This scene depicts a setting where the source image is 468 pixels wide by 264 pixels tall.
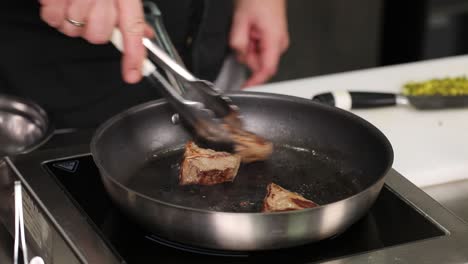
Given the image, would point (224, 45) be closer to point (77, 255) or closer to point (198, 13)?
point (198, 13)

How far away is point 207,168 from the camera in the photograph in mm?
942

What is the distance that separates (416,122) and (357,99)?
10 cm

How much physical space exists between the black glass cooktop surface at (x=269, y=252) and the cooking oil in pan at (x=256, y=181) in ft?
0.15

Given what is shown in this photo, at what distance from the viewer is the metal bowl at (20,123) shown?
1260mm

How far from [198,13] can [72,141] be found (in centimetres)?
45

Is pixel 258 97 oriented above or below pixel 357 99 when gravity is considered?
above

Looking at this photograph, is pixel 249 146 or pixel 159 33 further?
pixel 159 33

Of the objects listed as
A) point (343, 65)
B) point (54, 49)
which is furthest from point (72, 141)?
point (343, 65)

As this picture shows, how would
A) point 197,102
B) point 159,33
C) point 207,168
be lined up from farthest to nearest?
1. point 159,33
2. point 197,102
3. point 207,168

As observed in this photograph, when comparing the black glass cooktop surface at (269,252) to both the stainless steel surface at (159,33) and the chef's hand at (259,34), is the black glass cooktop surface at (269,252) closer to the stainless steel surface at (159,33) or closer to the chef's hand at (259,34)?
the stainless steel surface at (159,33)

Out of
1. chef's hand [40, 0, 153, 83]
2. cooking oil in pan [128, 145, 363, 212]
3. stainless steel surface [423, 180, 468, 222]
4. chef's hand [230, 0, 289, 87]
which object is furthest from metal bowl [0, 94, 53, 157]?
stainless steel surface [423, 180, 468, 222]

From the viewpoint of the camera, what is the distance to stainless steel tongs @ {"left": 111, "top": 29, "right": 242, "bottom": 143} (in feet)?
3.30

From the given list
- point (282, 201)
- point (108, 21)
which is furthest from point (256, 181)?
point (108, 21)

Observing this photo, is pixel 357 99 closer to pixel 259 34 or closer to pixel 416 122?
pixel 416 122
